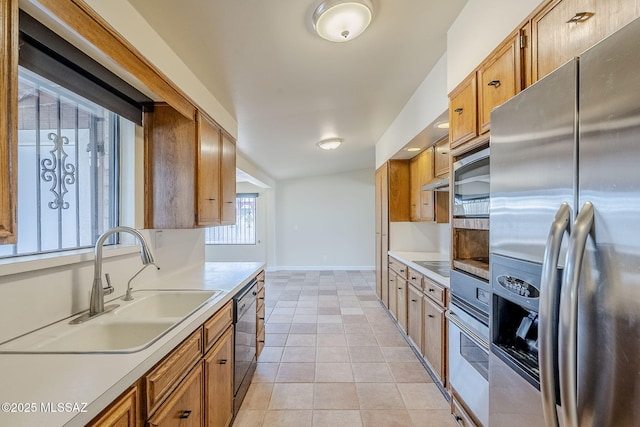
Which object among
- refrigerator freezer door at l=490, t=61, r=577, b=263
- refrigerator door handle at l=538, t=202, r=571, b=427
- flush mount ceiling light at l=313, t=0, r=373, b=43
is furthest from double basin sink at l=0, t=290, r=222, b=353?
flush mount ceiling light at l=313, t=0, r=373, b=43

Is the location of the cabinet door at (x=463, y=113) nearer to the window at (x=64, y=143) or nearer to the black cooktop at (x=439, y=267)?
the black cooktop at (x=439, y=267)

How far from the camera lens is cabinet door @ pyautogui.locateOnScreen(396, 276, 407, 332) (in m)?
3.09

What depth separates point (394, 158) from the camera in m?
3.83

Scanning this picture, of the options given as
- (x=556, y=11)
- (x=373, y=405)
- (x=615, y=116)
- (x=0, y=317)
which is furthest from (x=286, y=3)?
(x=373, y=405)

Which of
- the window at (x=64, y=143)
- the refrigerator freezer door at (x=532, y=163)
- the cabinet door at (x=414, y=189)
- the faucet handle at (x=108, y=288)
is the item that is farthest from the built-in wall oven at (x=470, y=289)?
the window at (x=64, y=143)

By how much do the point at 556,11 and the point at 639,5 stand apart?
0.38 meters

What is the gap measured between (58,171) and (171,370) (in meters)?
1.16

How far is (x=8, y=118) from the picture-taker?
2.61 ft

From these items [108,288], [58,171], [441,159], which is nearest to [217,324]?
[108,288]

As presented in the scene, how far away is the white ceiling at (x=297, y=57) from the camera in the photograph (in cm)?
152

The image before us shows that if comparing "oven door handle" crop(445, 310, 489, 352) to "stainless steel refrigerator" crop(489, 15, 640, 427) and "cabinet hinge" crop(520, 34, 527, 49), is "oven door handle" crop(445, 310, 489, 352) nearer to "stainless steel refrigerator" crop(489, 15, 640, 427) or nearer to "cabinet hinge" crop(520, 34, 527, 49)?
"stainless steel refrigerator" crop(489, 15, 640, 427)

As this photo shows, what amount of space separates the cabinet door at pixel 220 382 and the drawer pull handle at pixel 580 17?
6.67 ft

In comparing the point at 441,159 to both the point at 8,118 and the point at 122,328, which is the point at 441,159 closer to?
the point at 122,328

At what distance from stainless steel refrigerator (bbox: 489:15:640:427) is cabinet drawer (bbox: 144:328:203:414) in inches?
45.7
